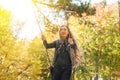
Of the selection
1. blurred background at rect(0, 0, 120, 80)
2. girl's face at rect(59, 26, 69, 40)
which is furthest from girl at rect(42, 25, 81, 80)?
blurred background at rect(0, 0, 120, 80)

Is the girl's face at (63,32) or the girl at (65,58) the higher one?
the girl's face at (63,32)

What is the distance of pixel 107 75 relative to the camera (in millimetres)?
27891

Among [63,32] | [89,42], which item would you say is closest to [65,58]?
[63,32]

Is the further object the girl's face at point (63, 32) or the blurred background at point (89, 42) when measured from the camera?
the blurred background at point (89, 42)

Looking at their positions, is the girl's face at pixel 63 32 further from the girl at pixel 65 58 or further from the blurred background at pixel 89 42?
the blurred background at pixel 89 42

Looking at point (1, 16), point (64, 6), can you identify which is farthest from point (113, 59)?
point (1, 16)

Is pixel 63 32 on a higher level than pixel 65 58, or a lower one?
higher

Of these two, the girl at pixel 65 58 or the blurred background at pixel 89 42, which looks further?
the blurred background at pixel 89 42

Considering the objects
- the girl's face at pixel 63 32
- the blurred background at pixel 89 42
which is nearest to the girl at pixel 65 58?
the girl's face at pixel 63 32

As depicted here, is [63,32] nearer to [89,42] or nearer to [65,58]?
[65,58]

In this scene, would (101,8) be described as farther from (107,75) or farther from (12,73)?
(12,73)

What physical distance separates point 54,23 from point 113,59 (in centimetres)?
537

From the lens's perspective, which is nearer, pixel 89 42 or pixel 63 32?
pixel 63 32

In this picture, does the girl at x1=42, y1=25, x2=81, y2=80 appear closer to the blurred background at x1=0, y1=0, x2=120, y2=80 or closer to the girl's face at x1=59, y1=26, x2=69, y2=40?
the girl's face at x1=59, y1=26, x2=69, y2=40
